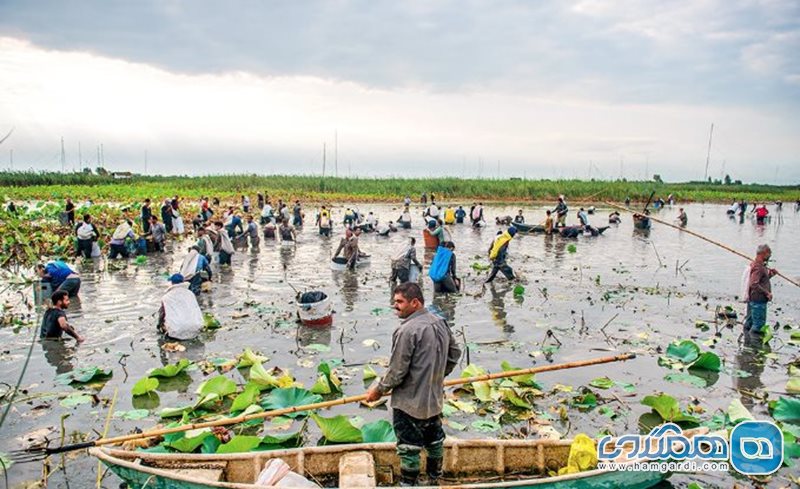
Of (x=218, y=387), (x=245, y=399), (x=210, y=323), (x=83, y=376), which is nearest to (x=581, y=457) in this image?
(x=245, y=399)

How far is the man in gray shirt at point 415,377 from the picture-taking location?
15.0ft

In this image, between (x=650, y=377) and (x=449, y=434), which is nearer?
(x=449, y=434)

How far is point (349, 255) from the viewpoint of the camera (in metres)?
16.6

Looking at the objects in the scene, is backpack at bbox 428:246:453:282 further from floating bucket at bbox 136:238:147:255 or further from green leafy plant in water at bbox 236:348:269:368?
floating bucket at bbox 136:238:147:255

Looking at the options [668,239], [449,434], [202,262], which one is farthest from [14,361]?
[668,239]

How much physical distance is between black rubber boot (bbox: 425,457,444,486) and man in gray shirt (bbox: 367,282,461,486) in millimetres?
96

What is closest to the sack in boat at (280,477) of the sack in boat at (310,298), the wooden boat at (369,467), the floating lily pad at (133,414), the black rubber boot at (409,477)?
the wooden boat at (369,467)

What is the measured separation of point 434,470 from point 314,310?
19.1 feet

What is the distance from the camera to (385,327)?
35.3 ft

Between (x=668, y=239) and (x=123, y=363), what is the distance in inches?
996

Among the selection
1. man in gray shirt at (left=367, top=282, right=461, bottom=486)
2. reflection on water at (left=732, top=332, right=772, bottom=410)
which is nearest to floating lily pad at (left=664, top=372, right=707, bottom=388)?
reflection on water at (left=732, top=332, right=772, bottom=410)

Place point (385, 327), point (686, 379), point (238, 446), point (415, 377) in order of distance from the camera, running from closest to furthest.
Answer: point (415, 377)
point (238, 446)
point (686, 379)
point (385, 327)

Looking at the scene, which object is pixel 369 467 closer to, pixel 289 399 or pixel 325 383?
pixel 289 399

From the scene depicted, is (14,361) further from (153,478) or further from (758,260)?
(758,260)
